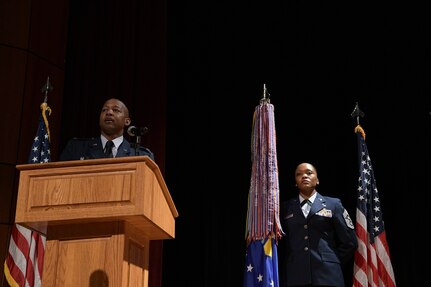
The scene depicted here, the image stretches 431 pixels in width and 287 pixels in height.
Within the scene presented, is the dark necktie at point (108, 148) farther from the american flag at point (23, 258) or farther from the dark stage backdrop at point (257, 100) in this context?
the dark stage backdrop at point (257, 100)

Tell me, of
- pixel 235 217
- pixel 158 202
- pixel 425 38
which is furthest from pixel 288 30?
pixel 158 202

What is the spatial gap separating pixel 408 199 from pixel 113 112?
108 inches

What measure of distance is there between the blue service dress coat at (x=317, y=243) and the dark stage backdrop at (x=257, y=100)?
0.79m

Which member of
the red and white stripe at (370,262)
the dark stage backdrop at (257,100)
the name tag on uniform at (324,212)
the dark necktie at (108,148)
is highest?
the dark stage backdrop at (257,100)

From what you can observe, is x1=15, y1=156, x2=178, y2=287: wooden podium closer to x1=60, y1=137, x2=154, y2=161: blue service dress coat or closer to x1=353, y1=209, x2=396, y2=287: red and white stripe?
x1=60, y1=137, x2=154, y2=161: blue service dress coat

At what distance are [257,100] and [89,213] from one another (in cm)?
328

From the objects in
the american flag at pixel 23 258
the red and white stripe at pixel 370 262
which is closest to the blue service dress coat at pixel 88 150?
the american flag at pixel 23 258

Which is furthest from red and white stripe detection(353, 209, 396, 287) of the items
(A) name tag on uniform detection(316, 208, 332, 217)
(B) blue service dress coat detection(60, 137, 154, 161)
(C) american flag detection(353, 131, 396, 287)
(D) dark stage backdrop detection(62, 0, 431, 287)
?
(B) blue service dress coat detection(60, 137, 154, 161)

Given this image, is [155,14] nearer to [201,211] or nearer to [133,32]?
[133,32]

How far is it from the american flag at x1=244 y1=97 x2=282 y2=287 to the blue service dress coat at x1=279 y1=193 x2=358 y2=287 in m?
0.20

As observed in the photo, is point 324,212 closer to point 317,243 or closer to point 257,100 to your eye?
point 317,243

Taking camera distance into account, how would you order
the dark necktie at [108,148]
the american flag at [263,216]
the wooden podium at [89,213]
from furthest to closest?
1. the american flag at [263,216]
2. the dark necktie at [108,148]
3. the wooden podium at [89,213]

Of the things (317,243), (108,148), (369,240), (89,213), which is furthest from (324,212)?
(89,213)

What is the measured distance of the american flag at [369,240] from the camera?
4074 mm
